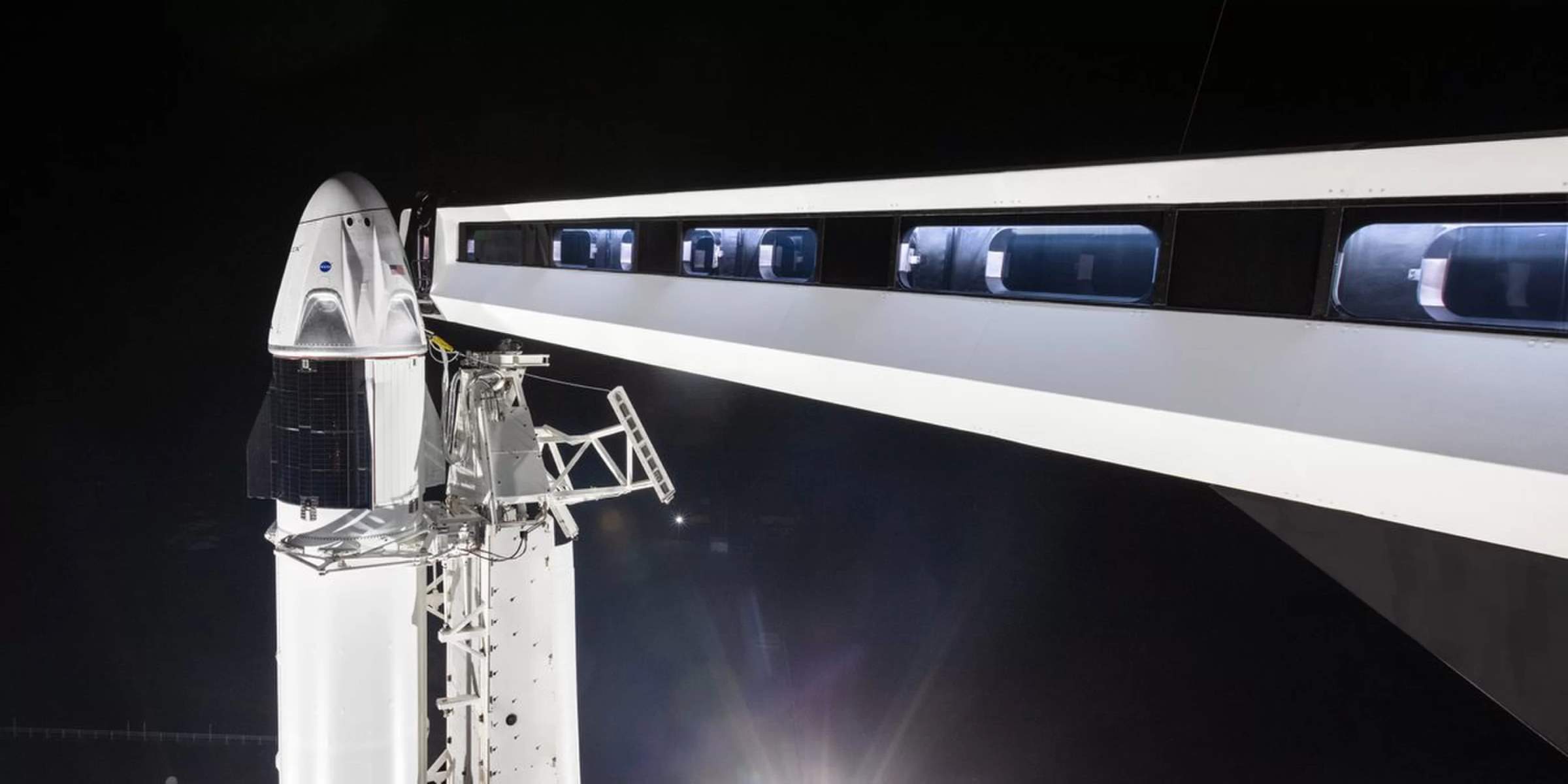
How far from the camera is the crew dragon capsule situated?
4.35m

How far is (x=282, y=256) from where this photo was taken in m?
7.84

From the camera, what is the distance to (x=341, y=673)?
445 cm

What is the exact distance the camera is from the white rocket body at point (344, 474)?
435 centimetres

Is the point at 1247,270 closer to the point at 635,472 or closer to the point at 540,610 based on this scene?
→ the point at 540,610

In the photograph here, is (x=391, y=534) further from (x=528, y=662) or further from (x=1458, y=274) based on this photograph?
(x=1458, y=274)

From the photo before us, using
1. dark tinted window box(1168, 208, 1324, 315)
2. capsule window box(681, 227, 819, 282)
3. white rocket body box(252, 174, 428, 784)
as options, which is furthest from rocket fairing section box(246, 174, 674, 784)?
dark tinted window box(1168, 208, 1324, 315)

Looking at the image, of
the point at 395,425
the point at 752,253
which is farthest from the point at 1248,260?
the point at 395,425

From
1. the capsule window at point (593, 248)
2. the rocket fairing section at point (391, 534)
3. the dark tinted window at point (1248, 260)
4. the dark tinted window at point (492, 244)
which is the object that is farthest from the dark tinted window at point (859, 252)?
the dark tinted window at point (492, 244)

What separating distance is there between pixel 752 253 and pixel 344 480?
2.51m

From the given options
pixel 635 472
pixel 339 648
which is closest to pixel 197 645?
pixel 635 472

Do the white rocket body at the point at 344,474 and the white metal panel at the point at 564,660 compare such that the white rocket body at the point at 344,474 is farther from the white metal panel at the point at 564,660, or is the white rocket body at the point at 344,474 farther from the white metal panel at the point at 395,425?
the white metal panel at the point at 564,660

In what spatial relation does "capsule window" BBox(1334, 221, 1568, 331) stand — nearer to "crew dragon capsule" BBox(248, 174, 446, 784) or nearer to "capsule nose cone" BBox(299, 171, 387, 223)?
"crew dragon capsule" BBox(248, 174, 446, 784)

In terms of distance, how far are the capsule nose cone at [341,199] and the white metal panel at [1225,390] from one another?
2243 millimetres

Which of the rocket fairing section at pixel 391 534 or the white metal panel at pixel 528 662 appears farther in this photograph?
the white metal panel at pixel 528 662
